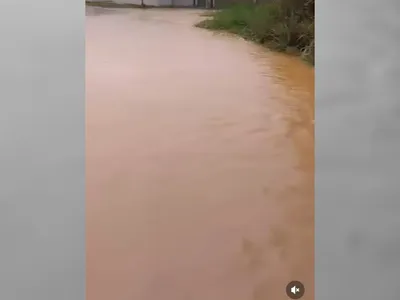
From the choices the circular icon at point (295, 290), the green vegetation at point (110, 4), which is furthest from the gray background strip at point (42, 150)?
the circular icon at point (295, 290)

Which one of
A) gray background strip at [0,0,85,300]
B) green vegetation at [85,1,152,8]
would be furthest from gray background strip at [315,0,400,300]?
gray background strip at [0,0,85,300]

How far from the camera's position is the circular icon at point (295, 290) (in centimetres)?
133

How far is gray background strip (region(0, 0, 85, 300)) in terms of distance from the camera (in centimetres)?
128

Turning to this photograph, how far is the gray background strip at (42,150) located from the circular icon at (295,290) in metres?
0.47

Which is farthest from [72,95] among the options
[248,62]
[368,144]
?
[368,144]

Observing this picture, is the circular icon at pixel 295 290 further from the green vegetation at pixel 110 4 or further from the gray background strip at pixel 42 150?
the green vegetation at pixel 110 4

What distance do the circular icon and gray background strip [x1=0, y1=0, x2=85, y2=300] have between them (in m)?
0.47

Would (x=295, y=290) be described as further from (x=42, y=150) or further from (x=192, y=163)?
(x=42, y=150)

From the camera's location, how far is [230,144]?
4.48ft

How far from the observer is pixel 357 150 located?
1391 millimetres

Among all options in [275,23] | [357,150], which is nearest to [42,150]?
[275,23]

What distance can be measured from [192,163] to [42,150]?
345mm

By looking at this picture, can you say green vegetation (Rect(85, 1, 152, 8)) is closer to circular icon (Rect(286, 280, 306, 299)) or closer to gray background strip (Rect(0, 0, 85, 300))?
gray background strip (Rect(0, 0, 85, 300))

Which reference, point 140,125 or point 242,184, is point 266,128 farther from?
point 140,125
